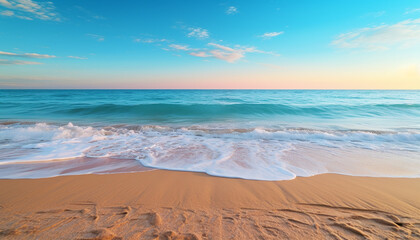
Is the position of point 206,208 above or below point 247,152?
above

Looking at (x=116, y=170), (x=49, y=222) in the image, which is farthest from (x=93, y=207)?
(x=116, y=170)

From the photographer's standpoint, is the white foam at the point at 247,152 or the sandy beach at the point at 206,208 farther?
the white foam at the point at 247,152

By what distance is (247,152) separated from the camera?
5066 mm

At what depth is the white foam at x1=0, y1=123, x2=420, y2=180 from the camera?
3.84 meters

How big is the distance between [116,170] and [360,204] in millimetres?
4235

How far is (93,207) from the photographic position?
2.32 meters

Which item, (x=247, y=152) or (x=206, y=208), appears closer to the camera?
(x=206, y=208)

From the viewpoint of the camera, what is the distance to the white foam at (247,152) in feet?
12.6

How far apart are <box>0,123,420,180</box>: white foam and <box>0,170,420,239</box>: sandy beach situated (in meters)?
0.52

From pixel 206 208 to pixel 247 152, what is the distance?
296 cm

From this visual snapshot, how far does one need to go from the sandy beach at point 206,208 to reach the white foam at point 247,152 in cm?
52

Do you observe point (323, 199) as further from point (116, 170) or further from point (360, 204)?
point (116, 170)

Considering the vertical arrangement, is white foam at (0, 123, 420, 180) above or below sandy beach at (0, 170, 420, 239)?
below

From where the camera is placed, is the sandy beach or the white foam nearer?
the sandy beach
